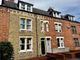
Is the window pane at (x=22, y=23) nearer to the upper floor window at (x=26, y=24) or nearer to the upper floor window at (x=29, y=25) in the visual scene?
the upper floor window at (x=26, y=24)

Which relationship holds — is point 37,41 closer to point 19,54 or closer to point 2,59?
point 19,54

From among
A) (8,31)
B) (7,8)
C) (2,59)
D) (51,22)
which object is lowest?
(2,59)

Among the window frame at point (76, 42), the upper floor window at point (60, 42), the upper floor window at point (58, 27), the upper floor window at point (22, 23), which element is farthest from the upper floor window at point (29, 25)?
the window frame at point (76, 42)

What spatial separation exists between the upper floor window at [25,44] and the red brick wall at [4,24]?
10.2ft

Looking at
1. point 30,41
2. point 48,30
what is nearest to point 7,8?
point 30,41

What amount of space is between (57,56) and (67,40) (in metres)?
13.1

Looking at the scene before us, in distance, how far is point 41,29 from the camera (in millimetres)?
26672

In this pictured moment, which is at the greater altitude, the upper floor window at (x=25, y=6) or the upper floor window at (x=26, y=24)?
the upper floor window at (x=25, y=6)

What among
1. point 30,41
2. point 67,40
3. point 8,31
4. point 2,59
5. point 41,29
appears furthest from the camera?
point 67,40

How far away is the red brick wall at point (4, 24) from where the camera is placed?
2090 centimetres

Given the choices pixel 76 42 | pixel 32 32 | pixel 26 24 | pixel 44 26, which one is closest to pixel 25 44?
pixel 32 32

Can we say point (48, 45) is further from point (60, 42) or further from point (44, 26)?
point (60, 42)

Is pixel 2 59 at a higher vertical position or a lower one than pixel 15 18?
lower

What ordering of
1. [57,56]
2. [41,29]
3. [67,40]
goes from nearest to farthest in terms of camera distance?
[57,56] < [41,29] < [67,40]
